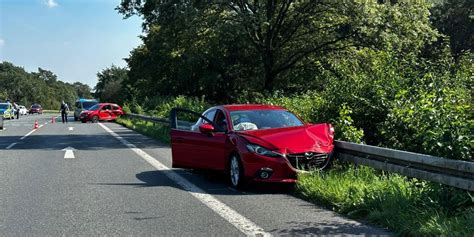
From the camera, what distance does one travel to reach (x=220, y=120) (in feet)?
32.4

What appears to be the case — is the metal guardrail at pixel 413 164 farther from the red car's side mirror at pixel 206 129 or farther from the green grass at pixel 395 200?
the red car's side mirror at pixel 206 129

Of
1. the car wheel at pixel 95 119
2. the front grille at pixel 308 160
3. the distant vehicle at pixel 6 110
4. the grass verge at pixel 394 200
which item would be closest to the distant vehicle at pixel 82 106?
the car wheel at pixel 95 119

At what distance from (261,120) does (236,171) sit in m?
1.33

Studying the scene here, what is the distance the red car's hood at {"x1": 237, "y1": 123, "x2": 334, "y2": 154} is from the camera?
827cm

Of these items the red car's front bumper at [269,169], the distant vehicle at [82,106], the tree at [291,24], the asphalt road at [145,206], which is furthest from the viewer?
the distant vehicle at [82,106]

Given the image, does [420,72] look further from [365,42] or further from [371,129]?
[365,42]

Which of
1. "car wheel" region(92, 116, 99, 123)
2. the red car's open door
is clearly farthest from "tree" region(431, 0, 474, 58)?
the red car's open door

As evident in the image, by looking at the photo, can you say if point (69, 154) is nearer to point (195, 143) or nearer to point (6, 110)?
point (195, 143)

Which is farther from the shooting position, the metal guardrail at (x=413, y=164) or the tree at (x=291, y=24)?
the tree at (x=291, y=24)

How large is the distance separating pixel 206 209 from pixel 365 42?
1762 centimetres

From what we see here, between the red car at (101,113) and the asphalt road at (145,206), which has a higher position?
the red car at (101,113)

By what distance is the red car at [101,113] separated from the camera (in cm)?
4045

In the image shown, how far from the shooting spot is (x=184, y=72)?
119 feet

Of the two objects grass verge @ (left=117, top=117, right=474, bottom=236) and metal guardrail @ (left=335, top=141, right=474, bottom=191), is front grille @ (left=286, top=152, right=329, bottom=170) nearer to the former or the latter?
grass verge @ (left=117, top=117, right=474, bottom=236)
